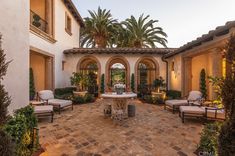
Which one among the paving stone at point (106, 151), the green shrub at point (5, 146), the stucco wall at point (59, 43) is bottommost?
the paving stone at point (106, 151)

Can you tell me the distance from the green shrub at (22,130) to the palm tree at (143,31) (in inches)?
583

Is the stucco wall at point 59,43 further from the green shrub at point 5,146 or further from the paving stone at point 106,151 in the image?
the green shrub at point 5,146

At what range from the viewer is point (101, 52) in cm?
1349

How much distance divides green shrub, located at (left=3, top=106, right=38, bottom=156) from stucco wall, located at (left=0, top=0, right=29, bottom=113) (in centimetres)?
40

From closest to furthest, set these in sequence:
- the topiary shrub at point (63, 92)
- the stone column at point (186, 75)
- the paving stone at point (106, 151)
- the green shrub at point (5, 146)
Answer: the green shrub at point (5, 146) → the paving stone at point (106, 151) → the stone column at point (186, 75) → the topiary shrub at point (63, 92)

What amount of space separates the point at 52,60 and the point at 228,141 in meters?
10.5

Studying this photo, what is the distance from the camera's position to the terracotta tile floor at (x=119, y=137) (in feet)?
13.0

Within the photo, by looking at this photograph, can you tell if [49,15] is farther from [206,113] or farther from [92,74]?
[206,113]

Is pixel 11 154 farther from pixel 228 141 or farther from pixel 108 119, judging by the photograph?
pixel 108 119

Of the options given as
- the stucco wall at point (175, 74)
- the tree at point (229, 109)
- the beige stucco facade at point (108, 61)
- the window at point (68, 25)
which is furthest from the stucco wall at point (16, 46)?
the stucco wall at point (175, 74)

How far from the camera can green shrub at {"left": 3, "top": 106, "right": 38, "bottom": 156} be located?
2.93 meters

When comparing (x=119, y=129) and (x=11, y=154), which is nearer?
(x=11, y=154)

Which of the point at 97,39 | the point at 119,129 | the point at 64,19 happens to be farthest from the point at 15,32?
the point at 97,39

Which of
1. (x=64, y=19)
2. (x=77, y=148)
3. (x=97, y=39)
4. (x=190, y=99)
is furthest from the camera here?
(x=97, y=39)
